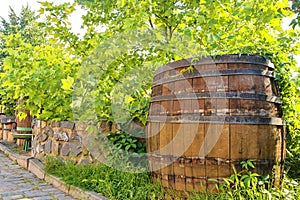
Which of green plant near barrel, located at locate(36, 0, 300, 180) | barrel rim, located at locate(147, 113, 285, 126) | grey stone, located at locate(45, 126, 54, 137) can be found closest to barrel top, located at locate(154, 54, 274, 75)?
green plant near barrel, located at locate(36, 0, 300, 180)

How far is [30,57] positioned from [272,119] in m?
3.14

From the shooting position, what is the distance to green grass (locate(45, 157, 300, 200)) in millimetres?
2146

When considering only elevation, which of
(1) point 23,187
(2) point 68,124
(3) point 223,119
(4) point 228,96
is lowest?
(1) point 23,187

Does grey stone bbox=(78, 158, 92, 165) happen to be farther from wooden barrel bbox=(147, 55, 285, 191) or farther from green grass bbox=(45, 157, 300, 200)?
wooden barrel bbox=(147, 55, 285, 191)

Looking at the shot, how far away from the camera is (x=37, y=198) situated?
3037 millimetres

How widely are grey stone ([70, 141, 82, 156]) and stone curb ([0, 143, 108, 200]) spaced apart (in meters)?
0.41

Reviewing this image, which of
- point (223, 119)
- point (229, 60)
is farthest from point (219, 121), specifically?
point (229, 60)

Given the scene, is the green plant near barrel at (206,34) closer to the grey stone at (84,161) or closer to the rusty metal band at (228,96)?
the rusty metal band at (228,96)

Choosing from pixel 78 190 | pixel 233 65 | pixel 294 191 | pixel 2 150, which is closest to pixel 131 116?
pixel 78 190

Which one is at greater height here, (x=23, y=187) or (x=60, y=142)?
(x=60, y=142)

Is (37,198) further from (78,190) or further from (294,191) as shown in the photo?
(294,191)

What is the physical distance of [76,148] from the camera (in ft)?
12.8

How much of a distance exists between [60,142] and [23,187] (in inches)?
33.4

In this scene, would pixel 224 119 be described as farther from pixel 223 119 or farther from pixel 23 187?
pixel 23 187
